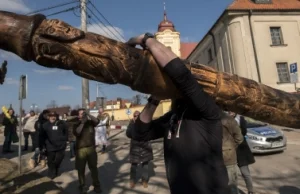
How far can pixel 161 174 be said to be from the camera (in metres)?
8.58

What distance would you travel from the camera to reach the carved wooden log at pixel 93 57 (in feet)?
5.46

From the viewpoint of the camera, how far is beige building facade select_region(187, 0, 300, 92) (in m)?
26.5


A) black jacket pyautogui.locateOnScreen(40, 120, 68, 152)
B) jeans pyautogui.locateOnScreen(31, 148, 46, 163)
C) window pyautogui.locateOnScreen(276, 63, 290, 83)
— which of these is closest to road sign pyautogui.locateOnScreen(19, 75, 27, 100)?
black jacket pyautogui.locateOnScreen(40, 120, 68, 152)

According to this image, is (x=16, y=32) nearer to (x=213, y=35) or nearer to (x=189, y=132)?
(x=189, y=132)

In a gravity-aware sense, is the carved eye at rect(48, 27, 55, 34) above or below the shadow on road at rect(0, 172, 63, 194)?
above

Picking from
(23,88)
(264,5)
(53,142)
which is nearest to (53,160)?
(53,142)

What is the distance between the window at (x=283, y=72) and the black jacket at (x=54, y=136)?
76.1 feet

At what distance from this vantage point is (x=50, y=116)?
8625 mm

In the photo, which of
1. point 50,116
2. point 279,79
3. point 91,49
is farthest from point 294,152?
point 279,79

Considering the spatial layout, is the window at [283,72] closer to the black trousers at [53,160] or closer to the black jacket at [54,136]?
the black jacket at [54,136]

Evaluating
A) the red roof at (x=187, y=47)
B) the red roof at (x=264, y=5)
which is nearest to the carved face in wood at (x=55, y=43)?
the red roof at (x=264, y=5)

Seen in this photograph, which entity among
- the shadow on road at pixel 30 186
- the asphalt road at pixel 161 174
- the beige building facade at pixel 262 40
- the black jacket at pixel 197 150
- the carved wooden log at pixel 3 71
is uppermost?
the beige building facade at pixel 262 40

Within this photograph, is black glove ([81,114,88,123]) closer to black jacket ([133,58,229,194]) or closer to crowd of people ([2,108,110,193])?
crowd of people ([2,108,110,193])

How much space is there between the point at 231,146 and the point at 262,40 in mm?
24450
